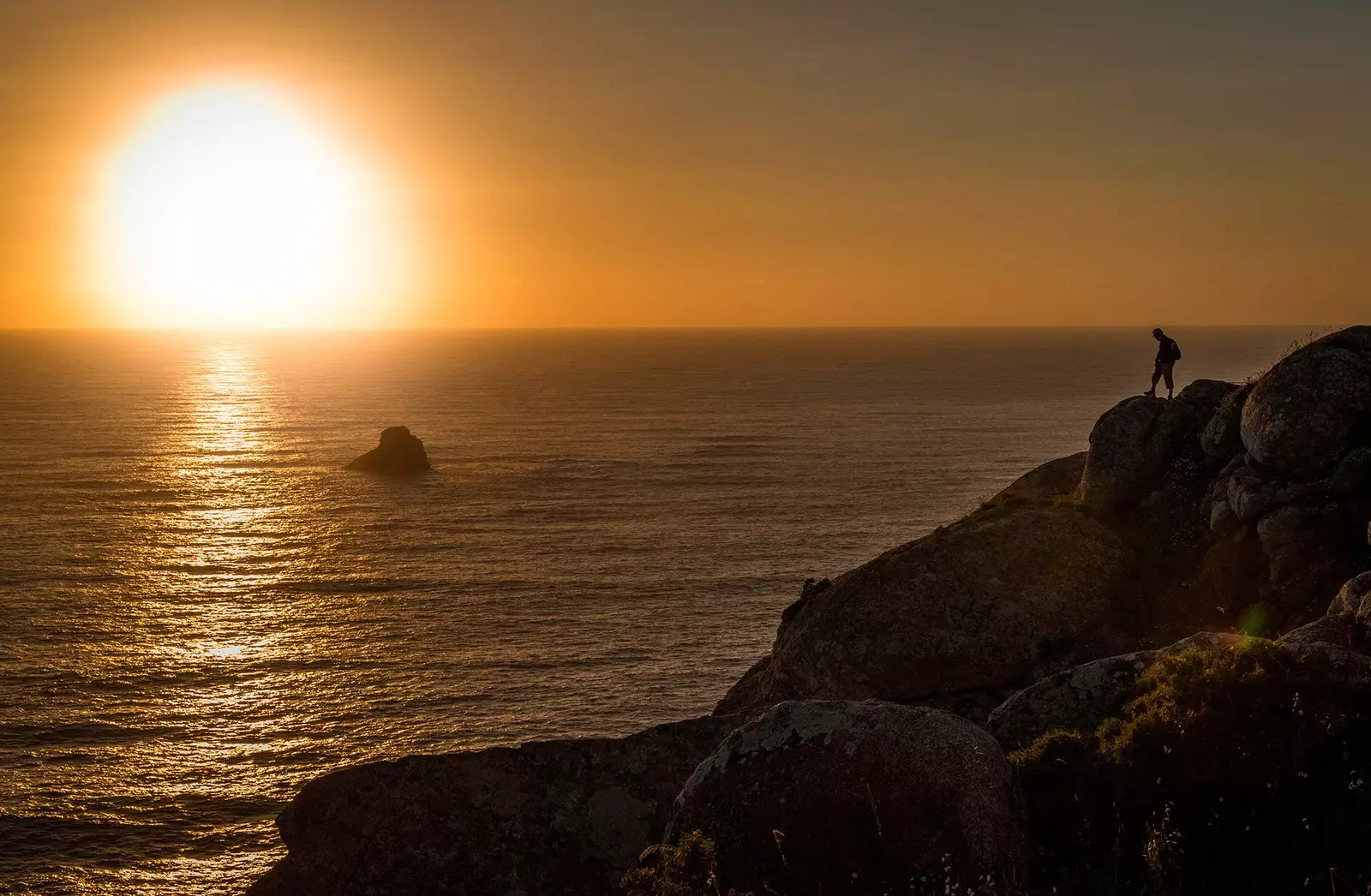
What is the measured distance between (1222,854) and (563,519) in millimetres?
81692

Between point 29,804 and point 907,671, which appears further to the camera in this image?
point 29,804

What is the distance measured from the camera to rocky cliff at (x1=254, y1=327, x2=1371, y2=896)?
10.9 metres

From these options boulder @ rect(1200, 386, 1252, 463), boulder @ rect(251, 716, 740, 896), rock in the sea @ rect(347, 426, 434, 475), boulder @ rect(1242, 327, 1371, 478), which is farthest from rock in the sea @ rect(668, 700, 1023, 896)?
rock in the sea @ rect(347, 426, 434, 475)

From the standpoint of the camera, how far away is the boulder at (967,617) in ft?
75.3

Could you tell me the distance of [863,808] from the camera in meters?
11.0

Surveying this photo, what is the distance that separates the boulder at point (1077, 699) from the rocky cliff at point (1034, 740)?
4cm

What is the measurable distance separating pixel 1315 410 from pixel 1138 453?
5072 mm

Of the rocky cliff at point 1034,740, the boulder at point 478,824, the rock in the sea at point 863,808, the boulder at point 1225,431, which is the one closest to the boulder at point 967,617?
the rocky cliff at point 1034,740

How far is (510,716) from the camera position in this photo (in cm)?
4678

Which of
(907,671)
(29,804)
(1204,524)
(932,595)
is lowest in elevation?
(29,804)

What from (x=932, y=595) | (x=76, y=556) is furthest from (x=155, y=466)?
(x=932, y=595)

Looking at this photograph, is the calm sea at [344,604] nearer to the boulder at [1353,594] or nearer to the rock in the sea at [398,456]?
the rock in the sea at [398,456]

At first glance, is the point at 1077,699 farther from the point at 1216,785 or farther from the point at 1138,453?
the point at 1138,453

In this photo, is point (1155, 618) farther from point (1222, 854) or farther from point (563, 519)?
point (563, 519)
